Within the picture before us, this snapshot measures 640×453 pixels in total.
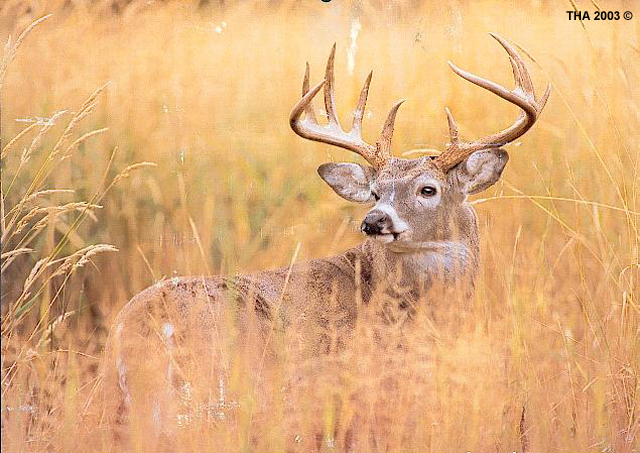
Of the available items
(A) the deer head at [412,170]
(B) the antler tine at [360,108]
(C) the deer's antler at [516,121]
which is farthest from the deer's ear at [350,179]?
(C) the deer's antler at [516,121]

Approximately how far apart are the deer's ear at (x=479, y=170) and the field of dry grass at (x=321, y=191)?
0.30 ft

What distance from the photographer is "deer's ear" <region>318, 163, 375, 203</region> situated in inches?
201

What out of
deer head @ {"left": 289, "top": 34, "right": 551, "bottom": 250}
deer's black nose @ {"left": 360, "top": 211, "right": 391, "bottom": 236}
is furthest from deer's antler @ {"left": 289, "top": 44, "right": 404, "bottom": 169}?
deer's black nose @ {"left": 360, "top": 211, "right": 391, "bottom": 236}

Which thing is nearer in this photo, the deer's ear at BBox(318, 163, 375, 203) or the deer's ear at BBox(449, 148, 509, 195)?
the deer's ear at BBox(449, 148, 509, 195)

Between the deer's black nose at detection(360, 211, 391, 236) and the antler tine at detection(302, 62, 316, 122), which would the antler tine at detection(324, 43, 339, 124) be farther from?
the deer's black nose at detection(360, 211, 391, 236)

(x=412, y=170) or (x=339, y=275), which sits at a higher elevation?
(x=412, y=170)

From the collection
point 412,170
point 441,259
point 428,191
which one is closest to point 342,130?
point 412,170

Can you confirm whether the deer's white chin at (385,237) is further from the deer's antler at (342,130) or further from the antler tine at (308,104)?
the antler tine at (308,104)

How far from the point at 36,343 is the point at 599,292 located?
90.3 inches

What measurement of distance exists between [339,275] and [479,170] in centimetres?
76

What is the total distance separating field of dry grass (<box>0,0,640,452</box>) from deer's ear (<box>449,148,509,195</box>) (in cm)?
9

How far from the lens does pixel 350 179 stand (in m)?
5.11

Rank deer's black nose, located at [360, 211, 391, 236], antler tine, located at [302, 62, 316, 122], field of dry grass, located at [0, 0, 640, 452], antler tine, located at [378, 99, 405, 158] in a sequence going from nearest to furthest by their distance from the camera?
1. field of dry grass, located at [0, 0, 640, 452]
2. deer's black nose, located at [360, 211, 391, 236]
3. antler tine, located at [302, 62, 316, 122]
4. antler tine, located at [378, 99, 405, 158]

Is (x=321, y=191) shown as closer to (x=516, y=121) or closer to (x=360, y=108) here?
(x=360, y=108)
